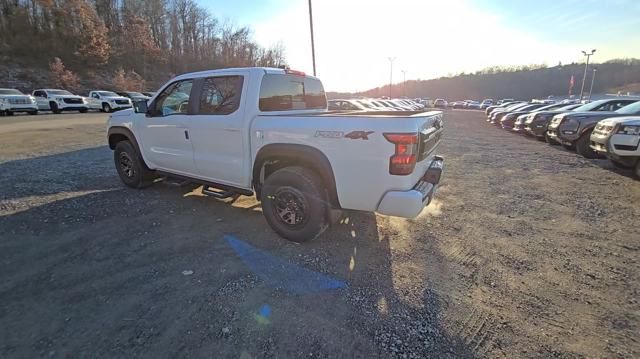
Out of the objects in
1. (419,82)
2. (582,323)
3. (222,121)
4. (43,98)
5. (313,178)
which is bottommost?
(582,323)

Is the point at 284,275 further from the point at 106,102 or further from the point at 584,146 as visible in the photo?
the point at 106,102

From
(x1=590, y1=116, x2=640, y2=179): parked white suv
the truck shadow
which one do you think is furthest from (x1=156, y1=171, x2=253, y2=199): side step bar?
(x1=590, y1=116, x2=640, y2=179): parked white suv

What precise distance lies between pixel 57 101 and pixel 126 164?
26600mm

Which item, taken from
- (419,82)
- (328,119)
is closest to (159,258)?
(328,119)

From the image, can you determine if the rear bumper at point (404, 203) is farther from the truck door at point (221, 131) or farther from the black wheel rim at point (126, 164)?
the black wheel rim at point (126, 164)

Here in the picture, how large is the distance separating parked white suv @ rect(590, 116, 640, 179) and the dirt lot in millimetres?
1441

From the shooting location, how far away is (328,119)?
3.25m

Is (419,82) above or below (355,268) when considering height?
above

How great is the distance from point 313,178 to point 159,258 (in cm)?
188

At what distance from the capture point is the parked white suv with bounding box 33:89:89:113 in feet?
81.3

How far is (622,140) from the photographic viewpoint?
6.22m

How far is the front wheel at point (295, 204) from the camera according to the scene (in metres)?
3.46

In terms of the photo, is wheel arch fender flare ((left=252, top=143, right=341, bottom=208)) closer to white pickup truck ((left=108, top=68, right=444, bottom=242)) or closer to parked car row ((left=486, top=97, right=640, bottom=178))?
white pickup truck ((left=108, top=68, right=444, bottom=242))

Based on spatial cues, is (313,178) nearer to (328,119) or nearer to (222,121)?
(328,119)
